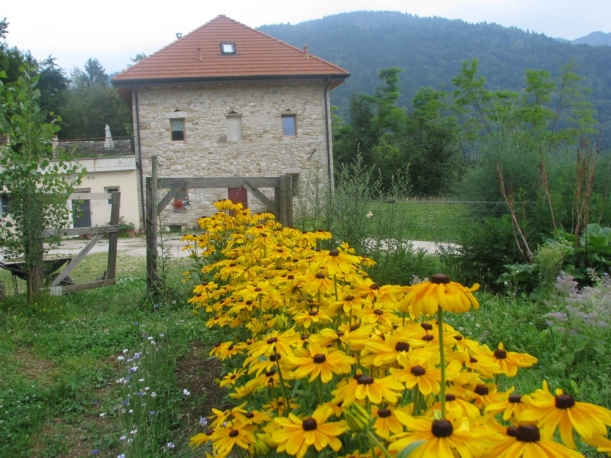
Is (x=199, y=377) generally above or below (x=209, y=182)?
below

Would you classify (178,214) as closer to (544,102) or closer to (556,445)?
(556,445)

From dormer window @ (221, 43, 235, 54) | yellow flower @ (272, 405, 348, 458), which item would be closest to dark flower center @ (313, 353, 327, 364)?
yellow flower @ (272, 405, 348, 458)

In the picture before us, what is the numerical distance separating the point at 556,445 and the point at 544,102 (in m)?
36.2

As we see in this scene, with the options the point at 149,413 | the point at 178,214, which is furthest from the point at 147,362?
the point at 178,214

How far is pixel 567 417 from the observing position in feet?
3.16

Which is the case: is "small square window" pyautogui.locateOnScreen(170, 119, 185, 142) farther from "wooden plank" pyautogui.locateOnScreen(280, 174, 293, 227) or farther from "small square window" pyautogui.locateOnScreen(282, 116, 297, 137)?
"wooden plank" pyautogui.locateOnScreen(280, 174, 293, 227)

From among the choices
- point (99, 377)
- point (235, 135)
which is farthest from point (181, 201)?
point (99, 377)

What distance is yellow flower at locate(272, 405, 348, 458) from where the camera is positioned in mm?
1126

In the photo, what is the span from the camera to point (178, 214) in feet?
65.0

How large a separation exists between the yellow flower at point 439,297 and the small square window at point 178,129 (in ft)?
62.5

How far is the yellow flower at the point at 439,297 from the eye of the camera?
41.8 inches

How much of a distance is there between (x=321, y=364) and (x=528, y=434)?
1.88 feet

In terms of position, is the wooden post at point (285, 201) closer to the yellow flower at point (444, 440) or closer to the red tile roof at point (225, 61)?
the yellow flower at point (444, 440)

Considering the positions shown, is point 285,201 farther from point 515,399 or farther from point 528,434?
point 528,434
